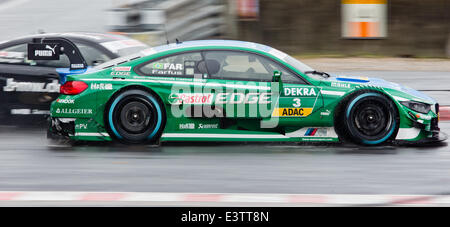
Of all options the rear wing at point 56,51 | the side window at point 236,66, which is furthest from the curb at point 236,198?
the rear wing at point 56,51

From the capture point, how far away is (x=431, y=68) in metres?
14.9

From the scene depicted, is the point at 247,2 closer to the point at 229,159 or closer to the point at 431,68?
the point at 431,68

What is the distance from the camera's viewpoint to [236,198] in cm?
621

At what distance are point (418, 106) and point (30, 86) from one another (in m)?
4.84

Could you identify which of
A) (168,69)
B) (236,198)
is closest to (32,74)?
(168,69)

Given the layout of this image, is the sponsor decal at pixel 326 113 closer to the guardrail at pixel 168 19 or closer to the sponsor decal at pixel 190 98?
the sponsor decal at pixel 190 98

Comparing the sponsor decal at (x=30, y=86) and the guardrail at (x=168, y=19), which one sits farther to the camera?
the guardrail at (x=168, y=19)

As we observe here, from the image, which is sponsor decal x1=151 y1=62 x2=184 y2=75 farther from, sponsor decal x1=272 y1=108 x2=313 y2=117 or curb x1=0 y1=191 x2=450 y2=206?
curb x1=0 y1=191 x2=450 y2=206

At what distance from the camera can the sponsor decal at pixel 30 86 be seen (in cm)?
963

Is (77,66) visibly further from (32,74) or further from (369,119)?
(369,119)

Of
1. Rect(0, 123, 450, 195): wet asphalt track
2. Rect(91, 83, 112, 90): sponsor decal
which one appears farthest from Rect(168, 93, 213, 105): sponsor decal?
Rect(91, 83, 112, 90): sponsor decal

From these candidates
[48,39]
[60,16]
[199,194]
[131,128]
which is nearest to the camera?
[199,194]

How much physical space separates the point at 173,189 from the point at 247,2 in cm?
1068

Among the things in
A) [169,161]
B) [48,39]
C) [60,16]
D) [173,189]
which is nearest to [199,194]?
[173,189]
